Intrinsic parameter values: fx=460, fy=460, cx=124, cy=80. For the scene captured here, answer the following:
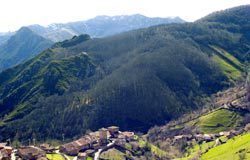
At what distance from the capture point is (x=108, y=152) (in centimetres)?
16338

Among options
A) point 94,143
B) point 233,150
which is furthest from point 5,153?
point 233,150

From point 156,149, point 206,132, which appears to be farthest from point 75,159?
point 206,132

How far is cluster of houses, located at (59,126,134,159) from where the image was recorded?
16275cm

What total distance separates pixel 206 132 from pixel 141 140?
31.2m

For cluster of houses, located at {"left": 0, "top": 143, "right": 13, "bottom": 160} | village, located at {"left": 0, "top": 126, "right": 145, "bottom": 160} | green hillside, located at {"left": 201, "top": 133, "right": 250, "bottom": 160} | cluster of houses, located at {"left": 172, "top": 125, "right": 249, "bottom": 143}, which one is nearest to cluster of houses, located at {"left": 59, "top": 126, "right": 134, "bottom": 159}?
village, located at {"left": 0, "top": 126, "right": 145, "bottom": 160}

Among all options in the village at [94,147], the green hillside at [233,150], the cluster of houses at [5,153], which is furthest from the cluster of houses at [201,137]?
the cluster of houses at [5,153]

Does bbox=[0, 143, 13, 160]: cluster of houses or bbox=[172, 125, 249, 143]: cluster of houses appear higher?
bbox=[0, 143, 13, 160]: cluster of houses

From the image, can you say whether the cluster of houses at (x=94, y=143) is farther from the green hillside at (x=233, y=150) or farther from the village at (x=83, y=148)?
the green hillside at (x=233, y=150)

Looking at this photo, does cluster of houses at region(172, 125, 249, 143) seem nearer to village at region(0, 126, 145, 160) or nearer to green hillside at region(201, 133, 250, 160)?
village at region(0, 126, 145, 160)

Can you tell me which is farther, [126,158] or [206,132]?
[206,132]

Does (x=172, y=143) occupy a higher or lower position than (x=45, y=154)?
lower

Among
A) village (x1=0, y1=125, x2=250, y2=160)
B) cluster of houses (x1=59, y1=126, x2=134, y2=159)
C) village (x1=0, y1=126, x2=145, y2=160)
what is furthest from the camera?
cluster of houses (x1=59, y1=126, x2=134, y2=159)

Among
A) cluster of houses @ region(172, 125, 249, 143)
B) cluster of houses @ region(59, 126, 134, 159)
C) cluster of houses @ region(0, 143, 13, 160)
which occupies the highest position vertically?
cluster of houses @ region(0, 143, 13, 160)

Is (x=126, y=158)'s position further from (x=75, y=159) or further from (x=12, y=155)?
(x=12, y=155)
